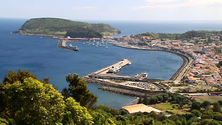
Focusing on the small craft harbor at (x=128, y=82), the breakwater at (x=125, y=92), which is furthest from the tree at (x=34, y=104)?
the small craft harbor at (x=128, y=82)

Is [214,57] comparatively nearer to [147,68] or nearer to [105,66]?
[147,68]

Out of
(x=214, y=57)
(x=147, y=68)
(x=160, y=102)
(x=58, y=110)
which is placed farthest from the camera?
(x=214, y=57)

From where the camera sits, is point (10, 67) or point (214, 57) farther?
point (214, 57)

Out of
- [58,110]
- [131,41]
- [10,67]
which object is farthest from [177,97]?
[131,41]

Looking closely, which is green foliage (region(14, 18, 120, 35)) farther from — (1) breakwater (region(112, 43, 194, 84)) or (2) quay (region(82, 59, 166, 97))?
(2) quay (region(82, 59, 166, 97))

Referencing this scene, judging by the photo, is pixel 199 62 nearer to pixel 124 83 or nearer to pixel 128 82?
pixel 128 82

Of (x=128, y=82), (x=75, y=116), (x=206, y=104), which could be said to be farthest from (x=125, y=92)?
(x=75, y=116)

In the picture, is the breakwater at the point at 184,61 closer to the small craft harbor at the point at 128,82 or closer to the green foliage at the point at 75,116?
the small craft harbor at the point at 128,82
